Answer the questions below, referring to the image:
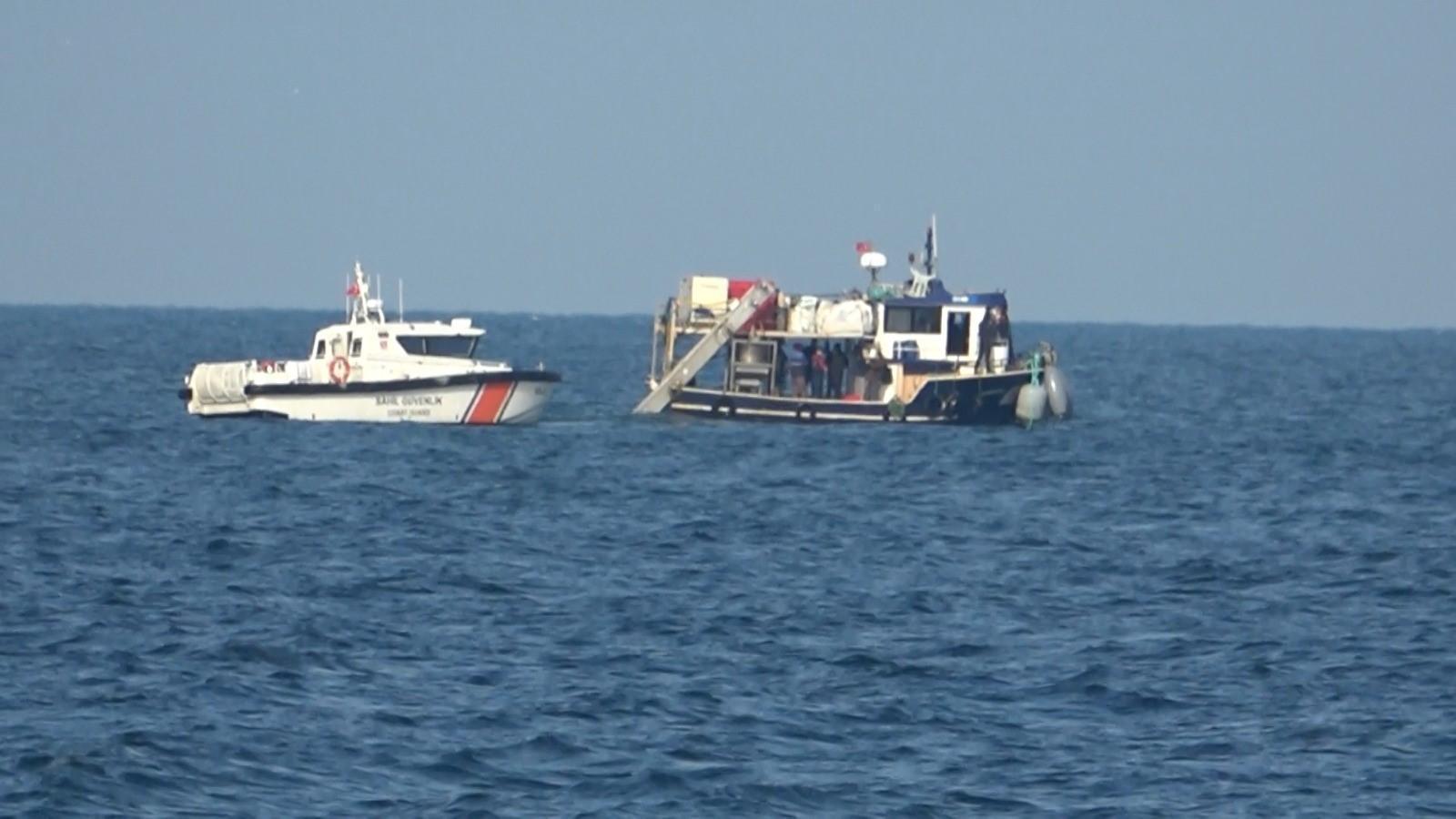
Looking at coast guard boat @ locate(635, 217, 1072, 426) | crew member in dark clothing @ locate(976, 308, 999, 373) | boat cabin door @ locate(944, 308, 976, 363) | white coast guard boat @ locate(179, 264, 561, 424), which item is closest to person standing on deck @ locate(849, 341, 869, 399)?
coast guard boat @ locate(635, 217, 1072, 426)

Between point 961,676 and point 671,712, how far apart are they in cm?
363

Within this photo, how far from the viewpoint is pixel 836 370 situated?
60.1 metres

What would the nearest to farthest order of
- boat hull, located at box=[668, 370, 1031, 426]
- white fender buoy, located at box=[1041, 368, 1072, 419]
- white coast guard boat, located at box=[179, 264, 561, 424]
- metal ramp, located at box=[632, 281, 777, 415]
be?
white coast guard boat, located at box=[179, 264, 561, 424], boat hull, located at box=[668, 370, 1031, 426], metal ramp, located at box=[632, 281, 777, 415], white fender buoy, located at box=[1041, 368, 1072, 419]

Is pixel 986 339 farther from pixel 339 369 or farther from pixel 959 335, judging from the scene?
pixel 339 369

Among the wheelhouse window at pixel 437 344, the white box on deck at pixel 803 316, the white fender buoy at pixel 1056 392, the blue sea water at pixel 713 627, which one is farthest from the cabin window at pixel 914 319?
the wheelhouse window at pixel 437 344

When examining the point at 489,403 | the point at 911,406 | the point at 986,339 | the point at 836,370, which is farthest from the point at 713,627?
the point at 836,370

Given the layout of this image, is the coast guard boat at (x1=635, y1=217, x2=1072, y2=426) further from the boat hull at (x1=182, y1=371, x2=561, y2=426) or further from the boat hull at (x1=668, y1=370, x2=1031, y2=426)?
the boat hull at (x1=182, y1=371, x2=561, y2=426)

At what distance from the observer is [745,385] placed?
60.8 m

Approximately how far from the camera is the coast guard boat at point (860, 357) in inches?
2301

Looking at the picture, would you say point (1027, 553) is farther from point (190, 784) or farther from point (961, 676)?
point (190, 784)

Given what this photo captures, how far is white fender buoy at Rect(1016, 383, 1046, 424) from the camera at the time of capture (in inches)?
2336

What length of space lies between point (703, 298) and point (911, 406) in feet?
20.4

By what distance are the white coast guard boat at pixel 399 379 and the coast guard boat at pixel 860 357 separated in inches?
182

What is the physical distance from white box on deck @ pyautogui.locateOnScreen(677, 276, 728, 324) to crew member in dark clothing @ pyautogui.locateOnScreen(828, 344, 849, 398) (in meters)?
2.90
